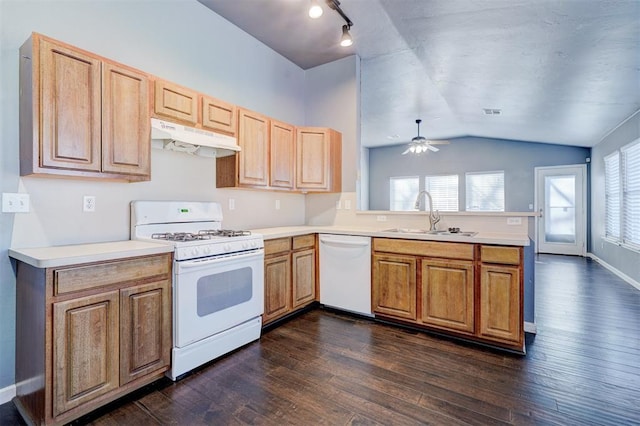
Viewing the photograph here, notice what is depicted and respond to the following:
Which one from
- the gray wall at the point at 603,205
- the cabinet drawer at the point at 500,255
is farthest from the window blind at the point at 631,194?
the cabinet drawer at the point at 500,255

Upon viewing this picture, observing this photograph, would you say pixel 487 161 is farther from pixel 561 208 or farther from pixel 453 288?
pixel 453 288

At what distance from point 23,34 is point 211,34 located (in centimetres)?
150

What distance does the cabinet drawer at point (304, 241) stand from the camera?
10.4 ft

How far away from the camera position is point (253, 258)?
259cm

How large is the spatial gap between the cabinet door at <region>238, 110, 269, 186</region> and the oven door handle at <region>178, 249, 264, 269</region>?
0.72 metres

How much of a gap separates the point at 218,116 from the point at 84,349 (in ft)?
6.26

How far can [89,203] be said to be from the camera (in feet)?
7.04

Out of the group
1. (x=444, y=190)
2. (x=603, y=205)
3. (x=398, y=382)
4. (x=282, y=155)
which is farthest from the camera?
(x=444, y=190)

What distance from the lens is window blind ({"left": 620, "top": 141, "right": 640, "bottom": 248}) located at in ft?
15.0

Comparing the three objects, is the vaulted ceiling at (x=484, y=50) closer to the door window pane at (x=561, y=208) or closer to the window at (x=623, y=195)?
the window at (x=623, y=195)

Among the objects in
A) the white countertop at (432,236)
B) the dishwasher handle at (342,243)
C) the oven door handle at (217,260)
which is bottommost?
the oven door handle at (217,260)

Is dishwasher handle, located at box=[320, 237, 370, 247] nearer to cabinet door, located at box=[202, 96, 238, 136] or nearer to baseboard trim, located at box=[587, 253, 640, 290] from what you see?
cabinet door, located at box=[202, 96, 238, 136]

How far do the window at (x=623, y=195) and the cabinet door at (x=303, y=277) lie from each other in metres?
4.63

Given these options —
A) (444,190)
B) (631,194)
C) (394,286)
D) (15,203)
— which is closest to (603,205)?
(631,194)
